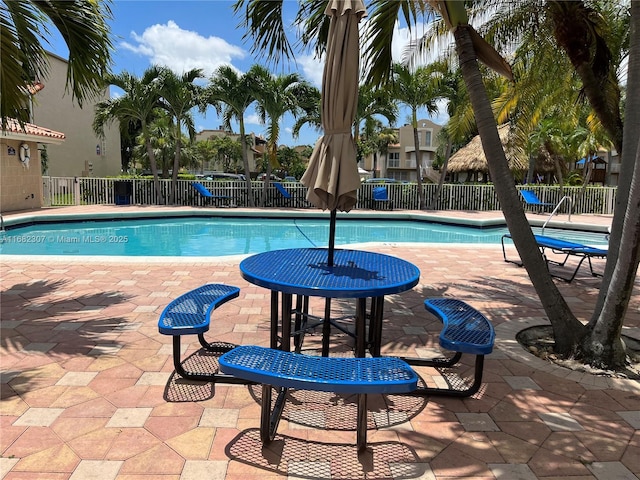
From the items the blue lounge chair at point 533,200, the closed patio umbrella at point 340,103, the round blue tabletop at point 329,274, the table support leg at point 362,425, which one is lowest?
the table support leg at point 362,425

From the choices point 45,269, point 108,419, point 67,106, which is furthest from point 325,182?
point 67,106

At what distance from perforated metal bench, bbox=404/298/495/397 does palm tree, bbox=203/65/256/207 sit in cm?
1568

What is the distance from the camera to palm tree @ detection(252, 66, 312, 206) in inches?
690

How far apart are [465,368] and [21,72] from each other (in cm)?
519

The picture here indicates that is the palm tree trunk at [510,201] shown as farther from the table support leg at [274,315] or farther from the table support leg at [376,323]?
the table support leg at [274,315]

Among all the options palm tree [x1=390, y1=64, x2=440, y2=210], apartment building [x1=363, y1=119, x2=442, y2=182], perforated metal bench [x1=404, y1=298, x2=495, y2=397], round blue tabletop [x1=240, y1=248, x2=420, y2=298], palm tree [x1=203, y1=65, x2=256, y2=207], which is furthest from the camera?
apartment building [x1=363, y1=119, x2=442, y2=182]

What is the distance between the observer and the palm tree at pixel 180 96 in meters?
17.6

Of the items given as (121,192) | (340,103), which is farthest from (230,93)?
(340,103)

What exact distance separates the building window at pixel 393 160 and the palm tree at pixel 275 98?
143 feet

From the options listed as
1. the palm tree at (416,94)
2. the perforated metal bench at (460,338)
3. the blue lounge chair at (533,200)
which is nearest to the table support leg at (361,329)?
the perforated metal bench at (460,338)

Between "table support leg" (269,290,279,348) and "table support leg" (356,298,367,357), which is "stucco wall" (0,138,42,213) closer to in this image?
"table support leg" (269,290,279,348)

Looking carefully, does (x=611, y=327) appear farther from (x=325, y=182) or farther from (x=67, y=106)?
(x=67, y=106)

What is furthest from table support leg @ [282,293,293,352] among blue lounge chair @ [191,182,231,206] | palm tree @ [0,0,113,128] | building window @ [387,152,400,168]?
building window @ [387,152,400,168]

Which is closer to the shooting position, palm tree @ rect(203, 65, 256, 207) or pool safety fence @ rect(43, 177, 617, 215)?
palm tree @ rect(203, 65, 256, 207)
